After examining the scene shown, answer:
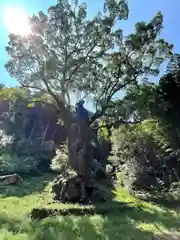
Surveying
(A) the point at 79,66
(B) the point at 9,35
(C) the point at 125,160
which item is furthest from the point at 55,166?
(B) the point at 9,35

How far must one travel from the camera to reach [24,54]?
15617mm

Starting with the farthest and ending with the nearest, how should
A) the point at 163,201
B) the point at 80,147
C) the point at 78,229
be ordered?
the point at 163,201 → the point at 80,147 → the point at 78,229

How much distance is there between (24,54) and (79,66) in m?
2.97

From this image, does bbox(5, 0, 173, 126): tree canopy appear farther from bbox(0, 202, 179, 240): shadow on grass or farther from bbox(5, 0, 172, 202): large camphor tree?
bbox(0, 202, 179, 240): shadow on grass

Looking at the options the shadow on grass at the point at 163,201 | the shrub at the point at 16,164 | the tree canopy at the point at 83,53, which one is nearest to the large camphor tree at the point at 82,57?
the tree canopy at the point at 83,53

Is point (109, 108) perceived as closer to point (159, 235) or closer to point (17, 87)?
point (17, 87)

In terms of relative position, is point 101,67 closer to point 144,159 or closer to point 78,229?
point 144,159

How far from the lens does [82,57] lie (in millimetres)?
15891

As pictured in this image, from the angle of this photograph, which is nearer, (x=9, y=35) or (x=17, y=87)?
(x=9, y=35)

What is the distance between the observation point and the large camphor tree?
49.2 feet

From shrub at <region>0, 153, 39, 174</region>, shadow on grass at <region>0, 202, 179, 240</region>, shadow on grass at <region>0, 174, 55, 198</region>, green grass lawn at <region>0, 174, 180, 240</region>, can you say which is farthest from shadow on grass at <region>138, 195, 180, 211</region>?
shrub at <region>0, 153, 39, 174</region>

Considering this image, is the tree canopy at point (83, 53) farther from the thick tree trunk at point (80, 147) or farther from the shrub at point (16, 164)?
the shrub at point (16, 164)

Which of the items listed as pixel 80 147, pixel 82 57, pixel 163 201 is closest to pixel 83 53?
pixel 82 57

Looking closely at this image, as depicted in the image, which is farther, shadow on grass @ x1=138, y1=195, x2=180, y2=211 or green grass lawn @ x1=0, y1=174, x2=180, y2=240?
shadow on grass @ x1=138, y1=195, x2=180, y2=211
